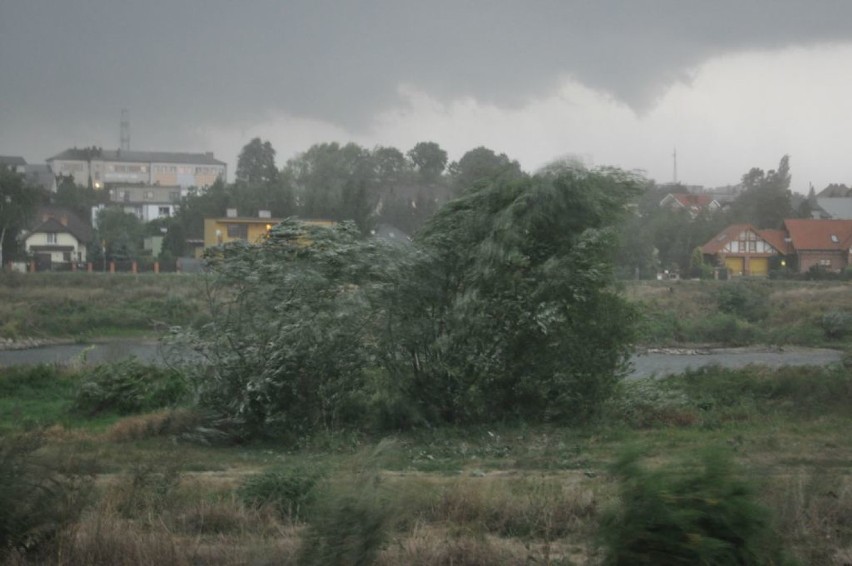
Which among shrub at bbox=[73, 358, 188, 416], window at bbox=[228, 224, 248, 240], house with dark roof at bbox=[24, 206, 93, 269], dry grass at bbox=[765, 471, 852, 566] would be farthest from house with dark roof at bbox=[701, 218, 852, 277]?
house with dark roof at bbox=[24, 206, 93, 269]

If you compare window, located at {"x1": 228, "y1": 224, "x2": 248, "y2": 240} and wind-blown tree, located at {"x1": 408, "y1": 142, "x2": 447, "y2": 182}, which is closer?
window, located at {"x1": 228, "y1": 224, "x2": 248, "y2": 240}

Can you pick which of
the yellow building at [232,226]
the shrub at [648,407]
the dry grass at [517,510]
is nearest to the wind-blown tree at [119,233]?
the yellow building at [232,226]

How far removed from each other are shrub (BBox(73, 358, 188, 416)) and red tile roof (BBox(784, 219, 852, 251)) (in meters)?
27.2

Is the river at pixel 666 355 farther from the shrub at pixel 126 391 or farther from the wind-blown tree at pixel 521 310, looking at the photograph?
the wind-blown tree at pixel 521 310

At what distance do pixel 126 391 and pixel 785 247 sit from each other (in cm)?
2915

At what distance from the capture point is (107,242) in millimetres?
66625

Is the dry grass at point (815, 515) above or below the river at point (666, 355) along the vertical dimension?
above

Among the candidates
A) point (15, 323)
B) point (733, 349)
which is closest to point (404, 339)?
point (733, 349)

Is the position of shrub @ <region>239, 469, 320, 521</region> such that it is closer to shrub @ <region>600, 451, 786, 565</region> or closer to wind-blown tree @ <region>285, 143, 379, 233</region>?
shrub @ <region>600, 451, 786, 565</region>

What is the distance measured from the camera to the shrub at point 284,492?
8.92m

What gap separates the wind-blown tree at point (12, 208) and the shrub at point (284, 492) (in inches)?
1978

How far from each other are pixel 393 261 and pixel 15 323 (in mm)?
32780

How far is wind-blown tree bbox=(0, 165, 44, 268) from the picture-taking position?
55.5 meters

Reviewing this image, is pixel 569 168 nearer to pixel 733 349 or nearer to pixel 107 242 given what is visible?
pixel 733 349
